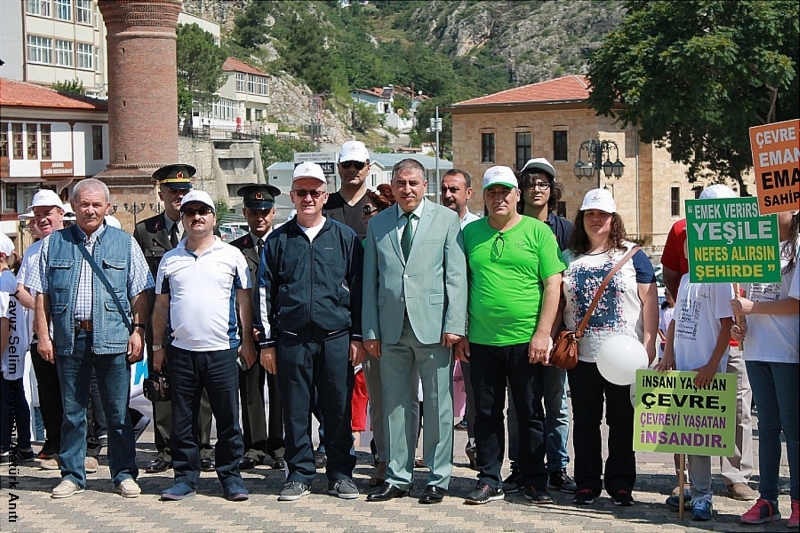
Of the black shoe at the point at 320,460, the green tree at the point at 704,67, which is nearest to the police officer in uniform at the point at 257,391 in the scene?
the black shoe at the point at 320,460

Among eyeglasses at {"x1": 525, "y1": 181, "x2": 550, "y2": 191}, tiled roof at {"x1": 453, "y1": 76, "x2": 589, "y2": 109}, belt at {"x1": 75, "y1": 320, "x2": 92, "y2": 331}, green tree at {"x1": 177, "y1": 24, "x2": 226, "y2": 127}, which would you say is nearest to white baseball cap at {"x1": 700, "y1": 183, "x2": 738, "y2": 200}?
eyeglasses at {"x1": 525, "y1": 181, "x2": 550, "y2": 191}

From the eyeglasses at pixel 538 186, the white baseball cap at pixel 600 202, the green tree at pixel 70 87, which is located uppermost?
the green tree at pixel 70 87

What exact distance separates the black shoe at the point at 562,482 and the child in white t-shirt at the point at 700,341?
0.72 meters

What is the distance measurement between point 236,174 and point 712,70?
55.6 metres

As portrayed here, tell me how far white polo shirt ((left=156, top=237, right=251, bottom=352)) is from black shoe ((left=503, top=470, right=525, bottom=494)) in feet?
7.02

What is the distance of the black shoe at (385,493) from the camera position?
6902 millimetres

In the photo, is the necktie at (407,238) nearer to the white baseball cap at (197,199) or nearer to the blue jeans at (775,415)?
the white baseball cap at (197,199)

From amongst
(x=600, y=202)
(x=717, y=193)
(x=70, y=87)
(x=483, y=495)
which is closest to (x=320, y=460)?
(x=483, y=495)

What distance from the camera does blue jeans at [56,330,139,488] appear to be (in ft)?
23.7

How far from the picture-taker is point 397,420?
702cm

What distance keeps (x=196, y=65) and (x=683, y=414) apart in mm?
92200

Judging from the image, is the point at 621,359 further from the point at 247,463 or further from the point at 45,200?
the point at 45,200

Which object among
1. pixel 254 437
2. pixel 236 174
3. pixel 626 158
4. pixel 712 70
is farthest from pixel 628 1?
pixel 236 174

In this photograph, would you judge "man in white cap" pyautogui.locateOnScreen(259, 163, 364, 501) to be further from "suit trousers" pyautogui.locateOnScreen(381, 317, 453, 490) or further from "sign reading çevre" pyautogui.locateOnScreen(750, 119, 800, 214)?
"sign reading çevre" pyautogui.locateOnScreen(750, 119, 800, 214)
